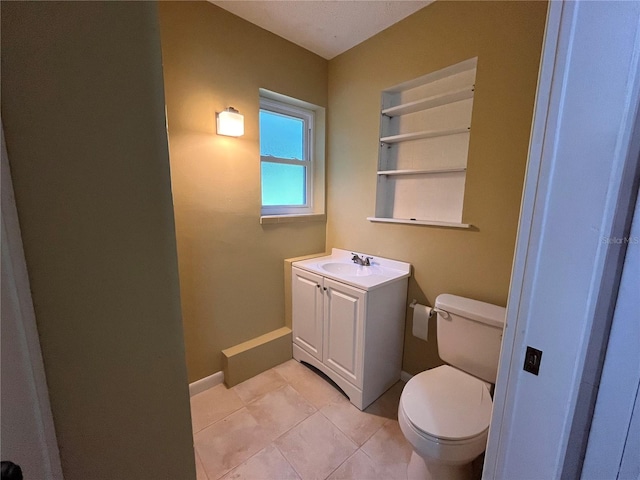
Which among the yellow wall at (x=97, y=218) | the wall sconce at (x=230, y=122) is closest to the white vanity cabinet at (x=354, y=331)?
the wall sconce at (x=230, y=122)

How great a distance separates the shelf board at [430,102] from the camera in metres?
1.49

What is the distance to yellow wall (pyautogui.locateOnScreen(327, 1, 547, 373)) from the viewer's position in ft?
4.21

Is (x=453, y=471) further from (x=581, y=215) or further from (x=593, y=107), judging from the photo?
(x=593, y=107)

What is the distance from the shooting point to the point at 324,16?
1.61 meters

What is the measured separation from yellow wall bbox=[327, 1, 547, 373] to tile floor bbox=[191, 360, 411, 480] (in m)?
0.54

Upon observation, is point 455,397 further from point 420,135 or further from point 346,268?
point 420,135

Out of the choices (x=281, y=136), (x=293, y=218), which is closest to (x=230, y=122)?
(x=281, y=136)

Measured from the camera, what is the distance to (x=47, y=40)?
0.42 m

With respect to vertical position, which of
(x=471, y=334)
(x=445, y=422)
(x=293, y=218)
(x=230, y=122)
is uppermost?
(x=230, y=122)

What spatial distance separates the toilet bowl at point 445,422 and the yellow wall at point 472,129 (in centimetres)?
46

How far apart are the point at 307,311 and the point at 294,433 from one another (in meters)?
0.73

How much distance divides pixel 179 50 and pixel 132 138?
1.38m

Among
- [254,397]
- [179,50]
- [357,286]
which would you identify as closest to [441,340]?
[357,286]

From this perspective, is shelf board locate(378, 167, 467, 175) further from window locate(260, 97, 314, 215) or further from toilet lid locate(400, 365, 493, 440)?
toilet lid locate(400, 365, 493, 440)
